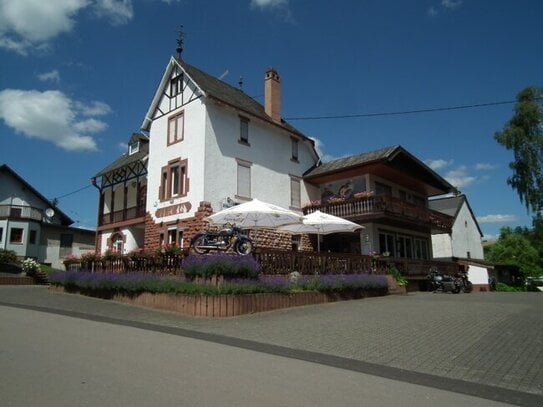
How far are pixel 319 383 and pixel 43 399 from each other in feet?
9.74

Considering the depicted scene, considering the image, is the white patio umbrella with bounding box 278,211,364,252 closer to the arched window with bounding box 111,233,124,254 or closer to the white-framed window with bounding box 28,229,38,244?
the arched window with bounding box 111,233,124,254

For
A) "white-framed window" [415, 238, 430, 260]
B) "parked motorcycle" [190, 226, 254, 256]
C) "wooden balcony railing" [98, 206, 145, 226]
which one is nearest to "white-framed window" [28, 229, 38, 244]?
"wooden balcony railing" [98, 206, 145, 226]

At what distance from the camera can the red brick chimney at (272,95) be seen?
83.8 ft

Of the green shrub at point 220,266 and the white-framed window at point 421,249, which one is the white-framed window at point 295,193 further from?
the green shrub at point 220,266

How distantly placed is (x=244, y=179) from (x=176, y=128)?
4.21 meters

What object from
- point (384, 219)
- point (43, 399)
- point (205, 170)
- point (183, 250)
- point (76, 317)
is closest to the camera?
point (43, 399)

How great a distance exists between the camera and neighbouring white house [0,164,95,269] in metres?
40.3

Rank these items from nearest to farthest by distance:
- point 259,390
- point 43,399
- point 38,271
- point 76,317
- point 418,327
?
point 43,399, point 259,390, point 418,327, point 76,317, point 38,271

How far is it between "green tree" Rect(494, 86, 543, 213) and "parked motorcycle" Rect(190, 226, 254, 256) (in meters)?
23.1

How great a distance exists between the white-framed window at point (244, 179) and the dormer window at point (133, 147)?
468 inches

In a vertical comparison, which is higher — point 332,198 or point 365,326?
point 332,198

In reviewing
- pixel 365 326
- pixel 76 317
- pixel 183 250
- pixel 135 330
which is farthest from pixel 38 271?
pixel 365 326

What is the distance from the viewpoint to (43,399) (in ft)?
14.8

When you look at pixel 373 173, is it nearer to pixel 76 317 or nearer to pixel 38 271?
pixel 76 317
